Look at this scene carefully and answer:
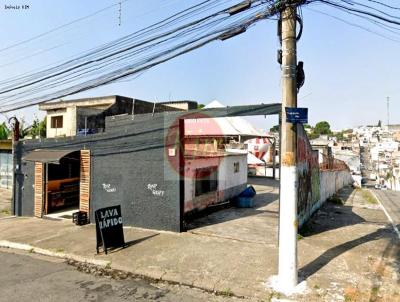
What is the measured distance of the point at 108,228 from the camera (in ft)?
28.4

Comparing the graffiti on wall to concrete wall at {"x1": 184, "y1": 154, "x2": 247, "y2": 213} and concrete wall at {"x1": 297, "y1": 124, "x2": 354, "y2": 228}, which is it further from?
concrete wall at {"x1": 184, "y1": 154, "x2": 247, "y2": 213}

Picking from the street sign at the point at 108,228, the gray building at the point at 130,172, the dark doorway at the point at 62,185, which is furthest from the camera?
the dark doorway at the point at 62,185

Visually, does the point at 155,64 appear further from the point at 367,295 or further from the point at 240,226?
the point at 367,295

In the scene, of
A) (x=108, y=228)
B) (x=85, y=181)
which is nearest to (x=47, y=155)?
(x=85, y=181)

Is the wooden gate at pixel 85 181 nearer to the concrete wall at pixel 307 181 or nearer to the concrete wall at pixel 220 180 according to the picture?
the concrete wall at pixel 220 180

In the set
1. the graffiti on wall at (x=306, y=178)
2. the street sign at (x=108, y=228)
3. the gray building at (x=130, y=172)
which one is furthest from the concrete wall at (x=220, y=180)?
the graffiti on wall at (x=306, y=178)

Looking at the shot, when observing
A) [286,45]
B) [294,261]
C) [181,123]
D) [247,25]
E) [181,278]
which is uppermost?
[247,25]

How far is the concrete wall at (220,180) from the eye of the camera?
12.3m

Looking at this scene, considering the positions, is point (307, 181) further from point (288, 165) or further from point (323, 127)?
point (323, 127)

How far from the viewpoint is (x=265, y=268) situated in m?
7.18

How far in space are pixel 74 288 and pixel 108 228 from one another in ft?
7.60

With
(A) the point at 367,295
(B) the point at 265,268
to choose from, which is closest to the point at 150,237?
(B) the point at 265,268

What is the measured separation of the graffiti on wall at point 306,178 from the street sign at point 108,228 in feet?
17.9

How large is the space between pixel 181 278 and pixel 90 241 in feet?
12.7
